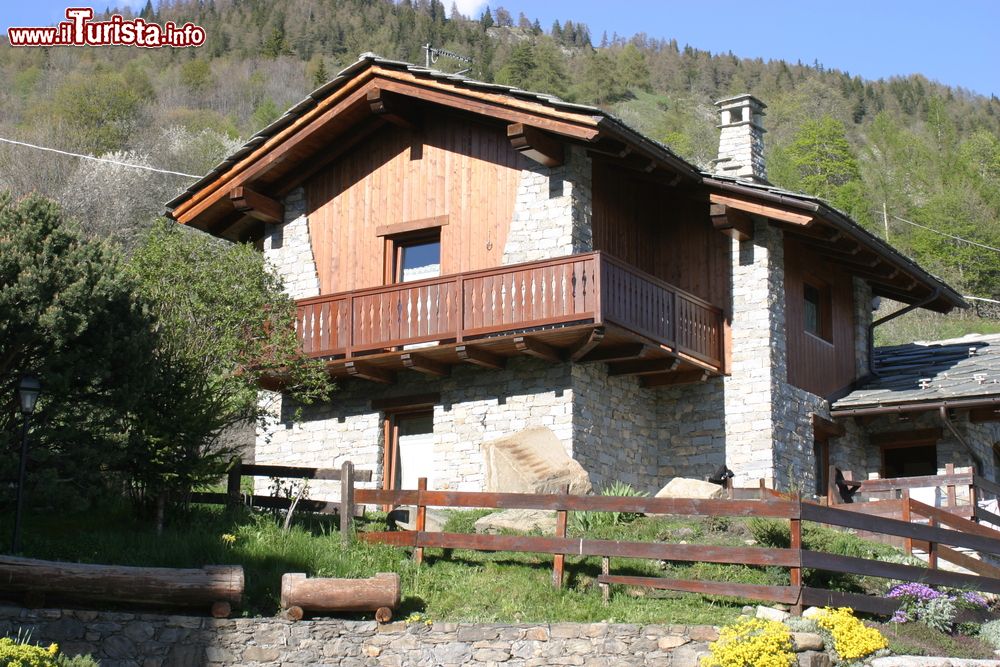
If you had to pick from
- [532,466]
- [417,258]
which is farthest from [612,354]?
[417,258]

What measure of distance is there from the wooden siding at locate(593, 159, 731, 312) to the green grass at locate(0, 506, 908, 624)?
5777 millimetres

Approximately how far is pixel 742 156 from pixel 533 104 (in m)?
6.03

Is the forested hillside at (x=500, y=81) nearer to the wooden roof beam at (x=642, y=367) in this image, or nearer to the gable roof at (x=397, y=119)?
the gable roof at (x=397, y=119)

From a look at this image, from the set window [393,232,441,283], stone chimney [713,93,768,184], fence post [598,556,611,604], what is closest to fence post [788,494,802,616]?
fence post [598,556,611,604]

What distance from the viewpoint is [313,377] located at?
730 inches

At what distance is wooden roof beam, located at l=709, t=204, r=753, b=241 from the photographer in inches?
773

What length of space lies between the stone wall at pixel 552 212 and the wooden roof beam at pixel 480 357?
4.89ft

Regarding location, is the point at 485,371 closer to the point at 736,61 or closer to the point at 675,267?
the point at 675,267

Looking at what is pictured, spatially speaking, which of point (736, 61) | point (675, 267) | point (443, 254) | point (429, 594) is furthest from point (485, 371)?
point (736, 61)

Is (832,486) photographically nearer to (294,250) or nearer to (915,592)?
(915,592)

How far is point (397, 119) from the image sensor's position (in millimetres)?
20531

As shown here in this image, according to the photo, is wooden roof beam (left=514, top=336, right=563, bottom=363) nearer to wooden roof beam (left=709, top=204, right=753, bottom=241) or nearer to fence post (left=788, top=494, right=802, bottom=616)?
wooden roof beam (left=709, top=204, right=753, bottom=241)

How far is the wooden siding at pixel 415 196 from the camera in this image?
19781mm

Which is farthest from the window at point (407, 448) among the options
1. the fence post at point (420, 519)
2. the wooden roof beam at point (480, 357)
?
the fence post at point (420, 519)
